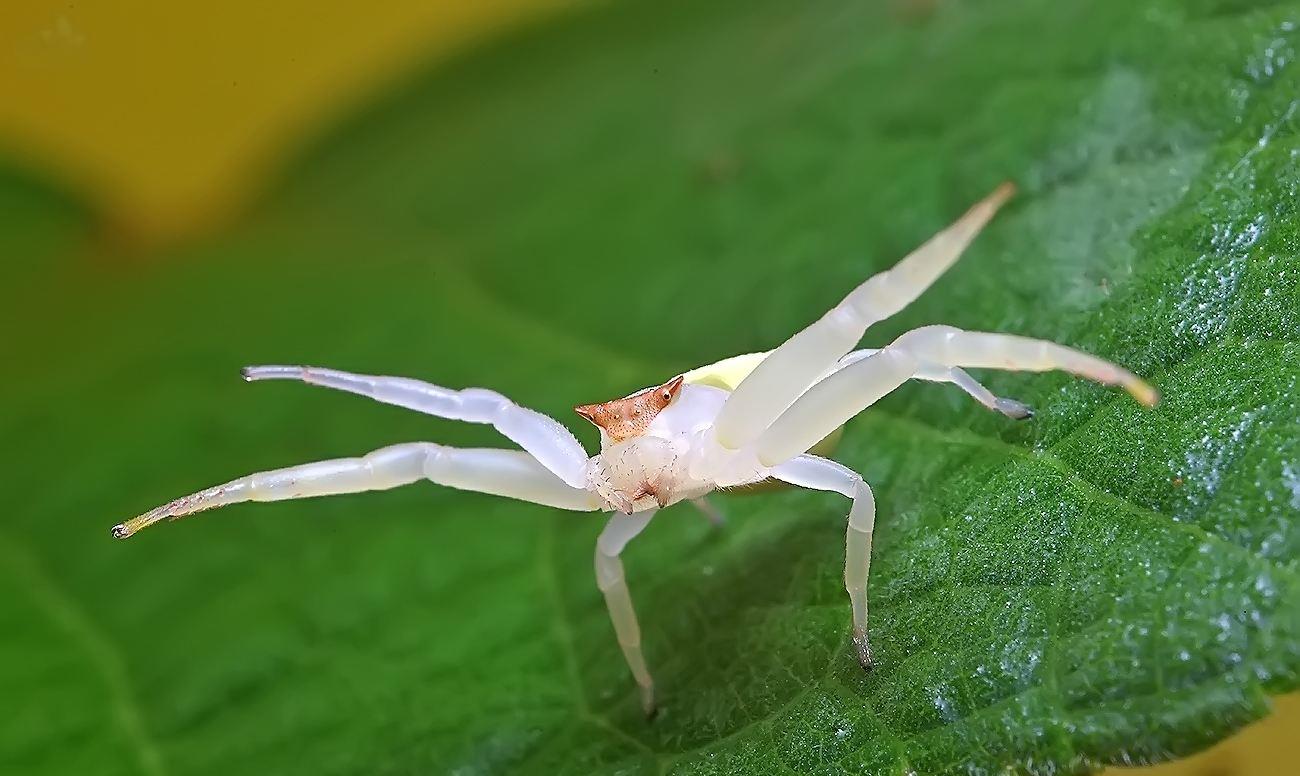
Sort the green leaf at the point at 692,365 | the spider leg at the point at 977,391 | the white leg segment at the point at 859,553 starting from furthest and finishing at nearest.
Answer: the spider leg at the point at 977,391 < the white leg segment at the point at 859,553 < the green leaf at the point at 692,365

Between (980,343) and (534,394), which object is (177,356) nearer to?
(534,394)

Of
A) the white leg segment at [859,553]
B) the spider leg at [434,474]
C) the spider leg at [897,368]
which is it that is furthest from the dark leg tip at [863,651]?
the spider leg at [434,474]

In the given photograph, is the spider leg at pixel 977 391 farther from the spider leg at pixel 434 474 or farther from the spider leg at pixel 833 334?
the spider leg at pixel 434 474

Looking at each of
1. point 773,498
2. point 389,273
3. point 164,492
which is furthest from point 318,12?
point 773,498

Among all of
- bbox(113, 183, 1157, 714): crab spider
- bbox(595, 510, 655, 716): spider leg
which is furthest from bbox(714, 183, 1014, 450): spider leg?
bbox(595, 510, 655, 716): spider leg

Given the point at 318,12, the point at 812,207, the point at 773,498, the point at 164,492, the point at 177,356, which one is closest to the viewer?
the point at 773,498
